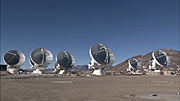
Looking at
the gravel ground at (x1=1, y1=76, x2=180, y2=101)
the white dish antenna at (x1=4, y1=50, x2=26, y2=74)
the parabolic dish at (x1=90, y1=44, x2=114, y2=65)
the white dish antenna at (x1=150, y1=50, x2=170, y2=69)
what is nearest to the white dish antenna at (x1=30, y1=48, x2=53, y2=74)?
the white dish antenna at (x1=4, y1=50, x2=26, y2=74)

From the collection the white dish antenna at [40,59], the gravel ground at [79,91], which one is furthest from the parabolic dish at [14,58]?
the gravel ground at [79,91]

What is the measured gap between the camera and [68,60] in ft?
374

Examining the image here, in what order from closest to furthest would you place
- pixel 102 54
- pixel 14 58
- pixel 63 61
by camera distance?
pixel 102 54
pixel 14 58
pixel 63 61

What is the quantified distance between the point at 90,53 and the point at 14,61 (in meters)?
45.5

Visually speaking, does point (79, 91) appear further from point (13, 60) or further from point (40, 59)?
point (13, 60)

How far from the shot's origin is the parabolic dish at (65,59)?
4420 inches

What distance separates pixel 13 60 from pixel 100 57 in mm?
49856

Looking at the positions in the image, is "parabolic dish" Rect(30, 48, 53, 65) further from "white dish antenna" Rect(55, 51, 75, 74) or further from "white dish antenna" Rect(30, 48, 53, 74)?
"white dish antenna" Rect(55, 51, 75, 74)

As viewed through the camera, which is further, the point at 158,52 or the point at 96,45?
the point at 158,52

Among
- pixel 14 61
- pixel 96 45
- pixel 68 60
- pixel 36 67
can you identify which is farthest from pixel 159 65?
pixel 14 61

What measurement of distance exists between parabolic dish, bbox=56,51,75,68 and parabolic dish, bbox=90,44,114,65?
2537 centimetres

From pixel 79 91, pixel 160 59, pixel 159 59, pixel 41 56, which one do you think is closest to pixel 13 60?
pixel 41 56

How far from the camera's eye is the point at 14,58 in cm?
10775

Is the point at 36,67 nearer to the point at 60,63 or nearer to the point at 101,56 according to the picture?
the point at 60,63
